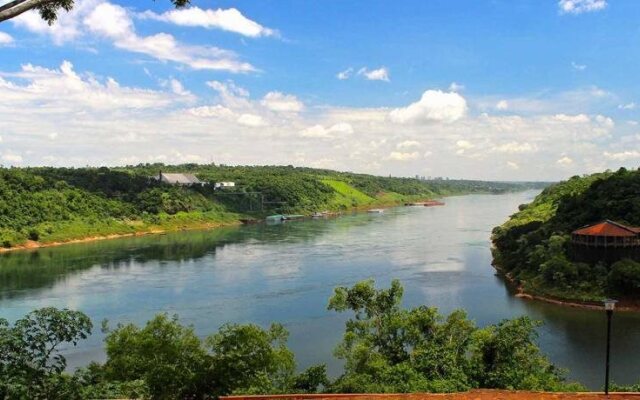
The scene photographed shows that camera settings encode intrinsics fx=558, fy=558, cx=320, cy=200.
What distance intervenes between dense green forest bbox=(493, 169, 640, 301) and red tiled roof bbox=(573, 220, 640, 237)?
1.96m

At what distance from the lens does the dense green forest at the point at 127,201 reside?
63.2 metres

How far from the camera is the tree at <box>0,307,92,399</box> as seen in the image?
6602mm

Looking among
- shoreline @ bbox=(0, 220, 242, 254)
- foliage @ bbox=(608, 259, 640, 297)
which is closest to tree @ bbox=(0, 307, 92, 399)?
foliage @ bbox=(608, 259, 640, 297)

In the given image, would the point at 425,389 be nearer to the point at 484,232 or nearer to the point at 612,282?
the point at 612,282

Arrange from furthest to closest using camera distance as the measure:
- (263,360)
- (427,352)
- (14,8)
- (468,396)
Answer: (427,352) → (263,360) → (468,396) → (14,8)

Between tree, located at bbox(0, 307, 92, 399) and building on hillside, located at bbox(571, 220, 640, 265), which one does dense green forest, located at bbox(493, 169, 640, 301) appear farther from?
tree, located at bbox(0, 307, 92, 399)

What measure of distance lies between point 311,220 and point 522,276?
57802 mm

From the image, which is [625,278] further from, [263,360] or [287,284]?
[263,360]

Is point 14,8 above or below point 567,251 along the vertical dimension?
above

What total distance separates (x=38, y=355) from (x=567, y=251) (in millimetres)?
36645

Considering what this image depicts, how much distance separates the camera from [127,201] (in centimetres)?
7856

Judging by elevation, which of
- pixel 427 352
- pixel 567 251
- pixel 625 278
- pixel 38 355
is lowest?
pixel 625 278

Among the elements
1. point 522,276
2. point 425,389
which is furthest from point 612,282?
point 425,389

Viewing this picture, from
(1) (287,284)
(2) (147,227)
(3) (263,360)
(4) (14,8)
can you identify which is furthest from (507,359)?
(2) (147,227)
